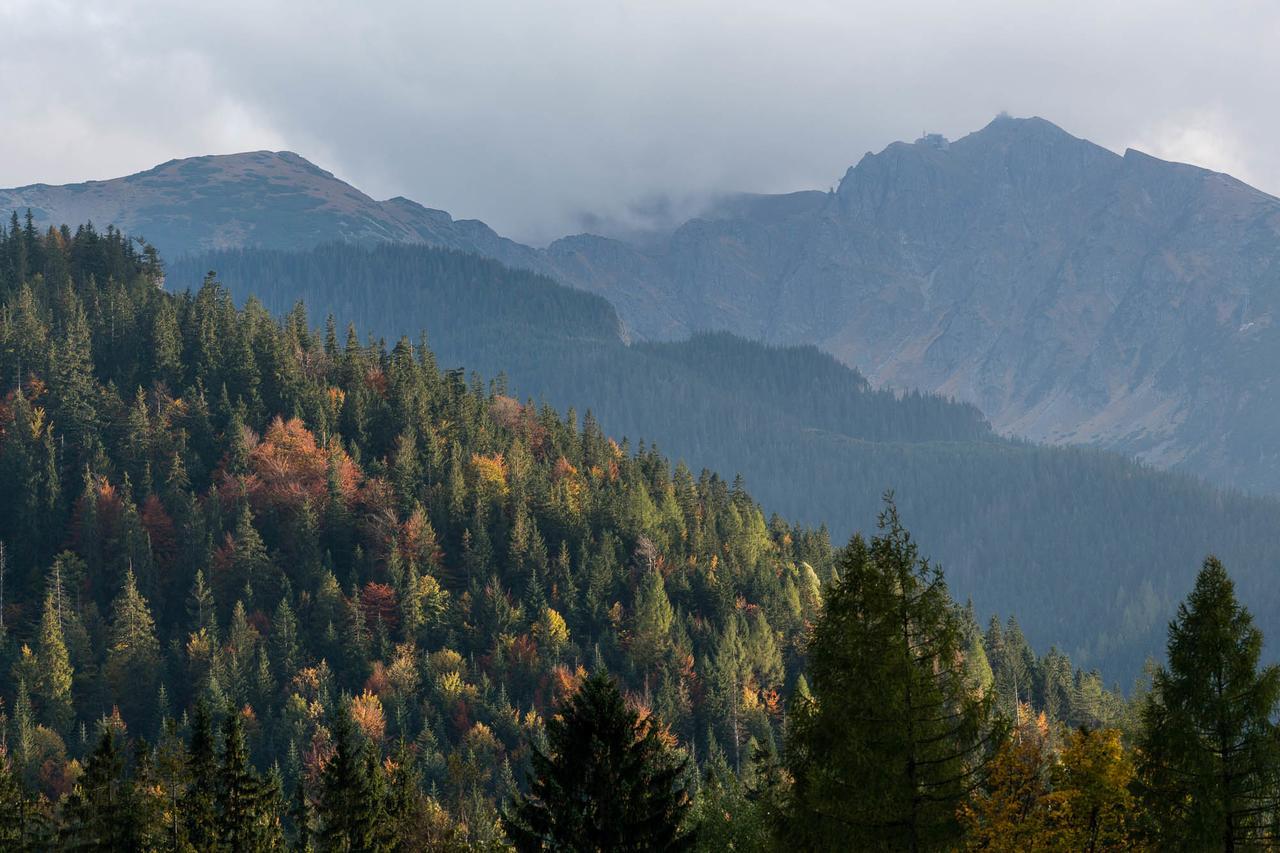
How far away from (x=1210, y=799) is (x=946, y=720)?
9936 mm

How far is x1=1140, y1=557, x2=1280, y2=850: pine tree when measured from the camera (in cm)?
4281

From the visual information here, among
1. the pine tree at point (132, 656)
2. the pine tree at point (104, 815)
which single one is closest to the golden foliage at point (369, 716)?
the pine tree at point (132, 656)

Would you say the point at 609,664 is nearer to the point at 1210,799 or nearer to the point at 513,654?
the point at 513,654

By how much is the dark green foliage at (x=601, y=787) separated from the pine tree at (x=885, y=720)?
661cm

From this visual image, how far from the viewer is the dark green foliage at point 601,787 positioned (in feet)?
146

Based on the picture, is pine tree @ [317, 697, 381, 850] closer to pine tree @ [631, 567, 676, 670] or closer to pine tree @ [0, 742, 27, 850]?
pine tree @ [0, 742, 27, 850]

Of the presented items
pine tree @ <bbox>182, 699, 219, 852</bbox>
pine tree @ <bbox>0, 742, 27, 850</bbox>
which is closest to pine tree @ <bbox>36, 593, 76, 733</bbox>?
pine tree @ <bbox>0, 742, 27, 850</bbox>

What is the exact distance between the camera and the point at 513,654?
633 ft

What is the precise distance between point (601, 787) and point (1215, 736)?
18.2 meters

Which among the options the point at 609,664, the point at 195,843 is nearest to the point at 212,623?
the point at 609,664

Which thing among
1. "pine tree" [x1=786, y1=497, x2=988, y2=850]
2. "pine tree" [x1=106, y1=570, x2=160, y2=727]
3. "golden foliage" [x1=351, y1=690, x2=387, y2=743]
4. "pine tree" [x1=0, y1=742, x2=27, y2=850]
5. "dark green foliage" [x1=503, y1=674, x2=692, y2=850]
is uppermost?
"pine tree" [x1=786, y1=497, x2=988, y2=850]

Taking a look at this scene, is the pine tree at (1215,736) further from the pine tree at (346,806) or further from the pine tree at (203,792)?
the pine tree at (203,792)

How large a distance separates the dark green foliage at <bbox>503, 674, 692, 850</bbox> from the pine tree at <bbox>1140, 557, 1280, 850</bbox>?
14493mm

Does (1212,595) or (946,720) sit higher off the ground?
(1212,595)
